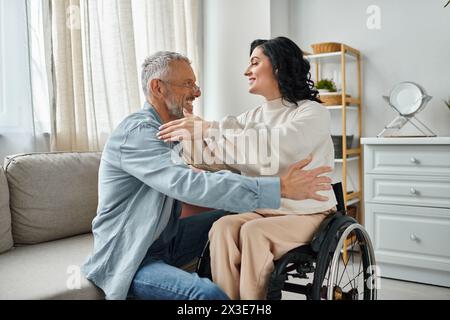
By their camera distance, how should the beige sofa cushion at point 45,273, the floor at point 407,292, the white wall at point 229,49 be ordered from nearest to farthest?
the beige sofa cushion at point 45,273 < the floor at point 407,292 < the white wall at point 229,49

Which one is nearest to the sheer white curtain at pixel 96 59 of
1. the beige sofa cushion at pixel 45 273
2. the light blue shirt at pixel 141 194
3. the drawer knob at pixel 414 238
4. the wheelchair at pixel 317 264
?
the beige sofa cushion at pixel 45 273

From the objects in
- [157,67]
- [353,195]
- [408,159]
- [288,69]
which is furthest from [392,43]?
[157,67]

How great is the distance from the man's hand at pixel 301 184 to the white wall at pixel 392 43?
2.03 m

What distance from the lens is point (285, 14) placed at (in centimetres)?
340

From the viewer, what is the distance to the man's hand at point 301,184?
1.18 metres

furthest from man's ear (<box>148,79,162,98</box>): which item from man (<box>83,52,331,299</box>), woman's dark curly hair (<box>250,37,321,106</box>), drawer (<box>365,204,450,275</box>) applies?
drawer (<box>365,204,450,275</box>)

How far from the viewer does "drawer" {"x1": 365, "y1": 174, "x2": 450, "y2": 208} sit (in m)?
2.42

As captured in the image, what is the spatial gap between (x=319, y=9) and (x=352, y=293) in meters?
2.44

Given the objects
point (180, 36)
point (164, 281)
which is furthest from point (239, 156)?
point (180, 36)

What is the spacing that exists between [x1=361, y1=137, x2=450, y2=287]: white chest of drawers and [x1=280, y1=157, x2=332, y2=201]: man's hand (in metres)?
1.48

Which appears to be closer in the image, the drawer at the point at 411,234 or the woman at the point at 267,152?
the woman at the point at 267,152

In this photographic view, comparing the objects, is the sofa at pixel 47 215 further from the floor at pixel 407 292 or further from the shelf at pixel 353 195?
the shelf at pixel 353 195
